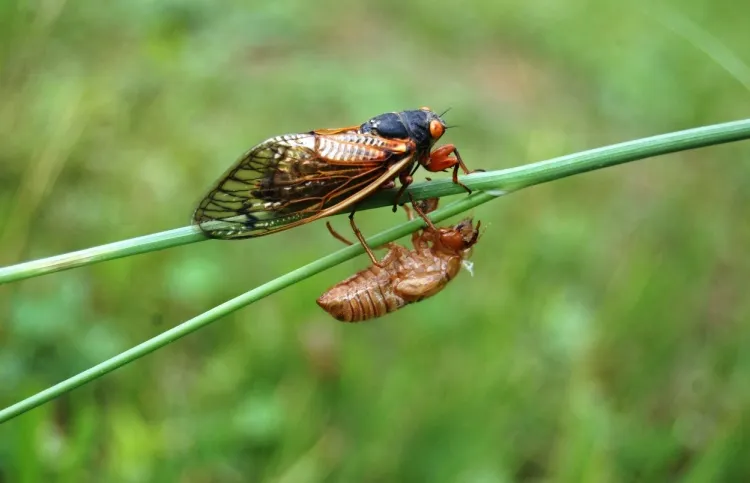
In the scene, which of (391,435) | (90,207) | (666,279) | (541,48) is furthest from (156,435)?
(541,48)

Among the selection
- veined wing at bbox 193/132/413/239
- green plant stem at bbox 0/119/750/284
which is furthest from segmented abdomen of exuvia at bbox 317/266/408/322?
green plant stem at bbox 0/119/750/284

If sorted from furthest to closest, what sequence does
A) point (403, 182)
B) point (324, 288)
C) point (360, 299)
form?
point (324, 288) → point (360, 299) → point (403, 182)

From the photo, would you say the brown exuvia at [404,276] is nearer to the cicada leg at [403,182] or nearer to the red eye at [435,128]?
the cicada leg at [403,182]

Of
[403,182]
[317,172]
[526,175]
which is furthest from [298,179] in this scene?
[526,175]

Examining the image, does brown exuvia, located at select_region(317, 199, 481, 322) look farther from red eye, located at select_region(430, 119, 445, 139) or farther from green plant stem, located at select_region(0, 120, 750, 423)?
green plant stem, located at select_region(0, 120, 750, 423)

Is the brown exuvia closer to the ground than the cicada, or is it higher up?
closer to the ground

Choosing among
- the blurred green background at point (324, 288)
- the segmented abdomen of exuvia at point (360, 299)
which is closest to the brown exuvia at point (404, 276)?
the segmented abdomen of exuvia at point (360, 299)

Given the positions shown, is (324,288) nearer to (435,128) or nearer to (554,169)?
(435,128)
